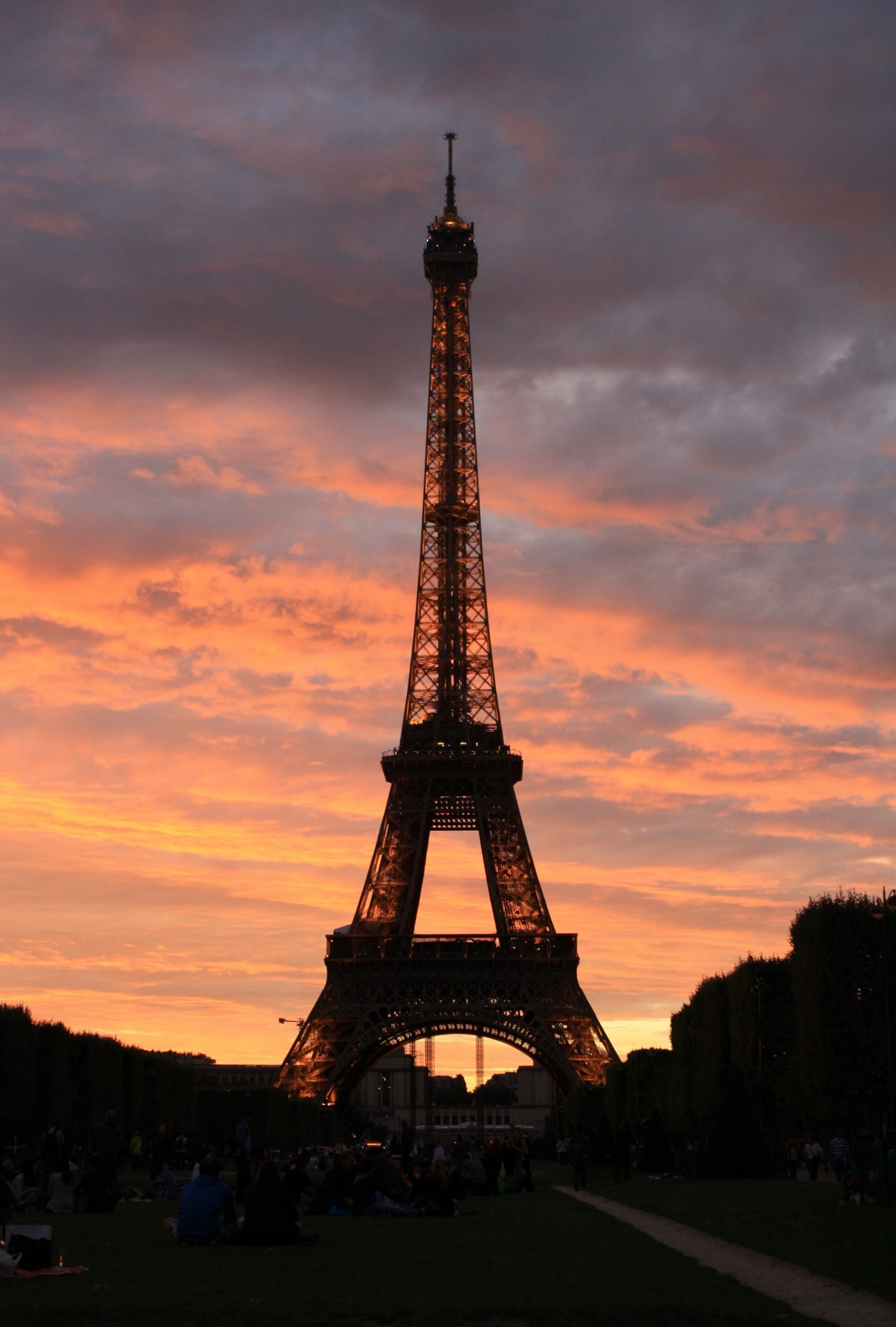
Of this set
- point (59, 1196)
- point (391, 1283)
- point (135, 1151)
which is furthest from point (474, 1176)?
point (391, 1283)

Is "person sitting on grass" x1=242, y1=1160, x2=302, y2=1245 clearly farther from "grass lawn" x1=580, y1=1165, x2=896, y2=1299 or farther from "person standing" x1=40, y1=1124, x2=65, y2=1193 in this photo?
"person standing" x1=40, y1=1124, x2=65, y2=1193

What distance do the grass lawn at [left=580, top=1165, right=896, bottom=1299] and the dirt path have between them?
0.85 feet

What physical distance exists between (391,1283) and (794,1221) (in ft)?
37.6

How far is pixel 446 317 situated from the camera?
91.3 m

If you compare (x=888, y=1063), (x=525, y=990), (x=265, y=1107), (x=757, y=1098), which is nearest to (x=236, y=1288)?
(x=888, y=1063)

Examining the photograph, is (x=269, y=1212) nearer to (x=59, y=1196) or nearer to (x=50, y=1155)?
(x=59, y=1196)

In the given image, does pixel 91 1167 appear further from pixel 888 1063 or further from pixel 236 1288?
pixel 888 1063

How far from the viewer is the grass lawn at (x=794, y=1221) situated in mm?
20000

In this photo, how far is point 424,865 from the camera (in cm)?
8756

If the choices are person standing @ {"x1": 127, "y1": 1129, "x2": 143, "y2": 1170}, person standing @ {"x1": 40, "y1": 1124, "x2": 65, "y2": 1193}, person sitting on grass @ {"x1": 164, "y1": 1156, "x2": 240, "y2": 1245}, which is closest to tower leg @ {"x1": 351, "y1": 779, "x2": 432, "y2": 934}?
person standing @ {"x1": 127, "y1": 1129, "x2": 143, "y2": 1170}

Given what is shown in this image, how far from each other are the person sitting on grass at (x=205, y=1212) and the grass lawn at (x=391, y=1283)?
28cm

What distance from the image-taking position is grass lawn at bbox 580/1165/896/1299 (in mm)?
20000

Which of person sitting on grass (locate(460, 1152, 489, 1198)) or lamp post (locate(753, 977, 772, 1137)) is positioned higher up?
lamp post (locate(753, 977, 772, 1137))

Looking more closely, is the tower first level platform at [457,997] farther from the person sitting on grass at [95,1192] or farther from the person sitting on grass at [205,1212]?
the person sitting on grass at [205,1212]
